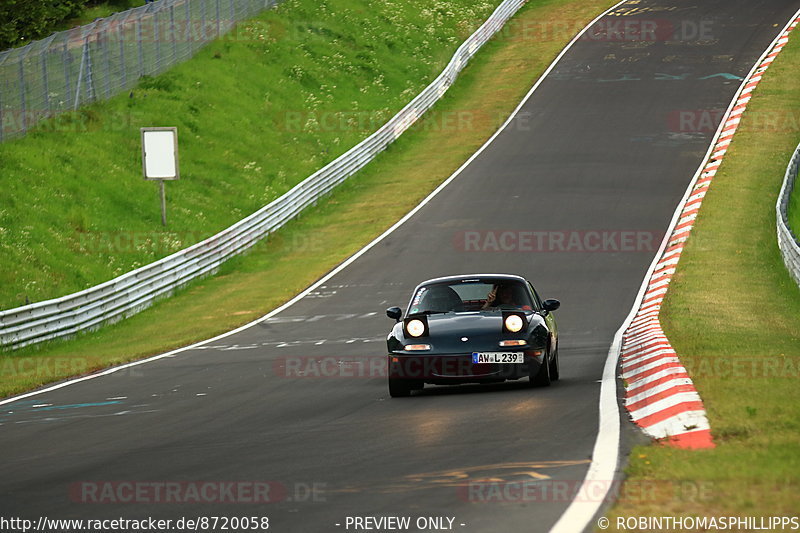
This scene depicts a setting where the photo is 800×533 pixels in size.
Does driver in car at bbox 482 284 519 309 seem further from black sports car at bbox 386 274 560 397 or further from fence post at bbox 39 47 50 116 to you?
fence post at bbox 39 47 50 116

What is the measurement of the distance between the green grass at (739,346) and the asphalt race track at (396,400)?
2.51ft

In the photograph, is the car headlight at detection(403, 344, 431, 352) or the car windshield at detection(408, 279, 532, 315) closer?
the car headlight at detection(403, 344, 431, 352)

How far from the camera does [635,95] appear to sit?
4722 centimetres

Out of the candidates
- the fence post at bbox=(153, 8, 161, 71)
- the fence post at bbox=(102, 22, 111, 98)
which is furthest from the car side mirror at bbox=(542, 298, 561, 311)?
the fence post at bbox=(153, 8, 161, 71)

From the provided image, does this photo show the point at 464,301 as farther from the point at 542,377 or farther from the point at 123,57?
the point at 123,57

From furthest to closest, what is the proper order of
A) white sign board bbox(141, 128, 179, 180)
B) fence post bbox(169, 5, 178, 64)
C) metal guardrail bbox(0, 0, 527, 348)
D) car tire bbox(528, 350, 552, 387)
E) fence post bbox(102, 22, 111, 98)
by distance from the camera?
fence post bbox(169, 5, 178, 64)
fence post bbox(102, 22, 111, 98)
white sign board bbox(141, 128, 179, 180)
metal guardrail bbox(0, 0, 527, 348)
car tire bbox(528, 350, 552, 387)

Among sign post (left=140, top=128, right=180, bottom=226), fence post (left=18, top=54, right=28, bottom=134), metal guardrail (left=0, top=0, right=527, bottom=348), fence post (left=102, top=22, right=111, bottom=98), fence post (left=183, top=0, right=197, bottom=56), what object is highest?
fence post (left=183, top=0, right=197, bottom=56)

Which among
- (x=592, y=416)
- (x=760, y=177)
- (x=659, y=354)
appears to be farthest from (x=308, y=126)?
(x=592, y=416)

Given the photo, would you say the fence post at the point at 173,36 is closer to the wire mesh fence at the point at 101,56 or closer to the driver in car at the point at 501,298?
the wire mesh fence at the point at 101,56

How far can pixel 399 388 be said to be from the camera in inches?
511

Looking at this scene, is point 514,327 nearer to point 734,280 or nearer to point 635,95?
point 734,280

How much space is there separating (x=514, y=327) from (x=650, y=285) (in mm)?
12681

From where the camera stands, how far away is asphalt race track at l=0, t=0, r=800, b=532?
7.63m

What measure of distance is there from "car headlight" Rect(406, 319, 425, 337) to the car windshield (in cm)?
73
